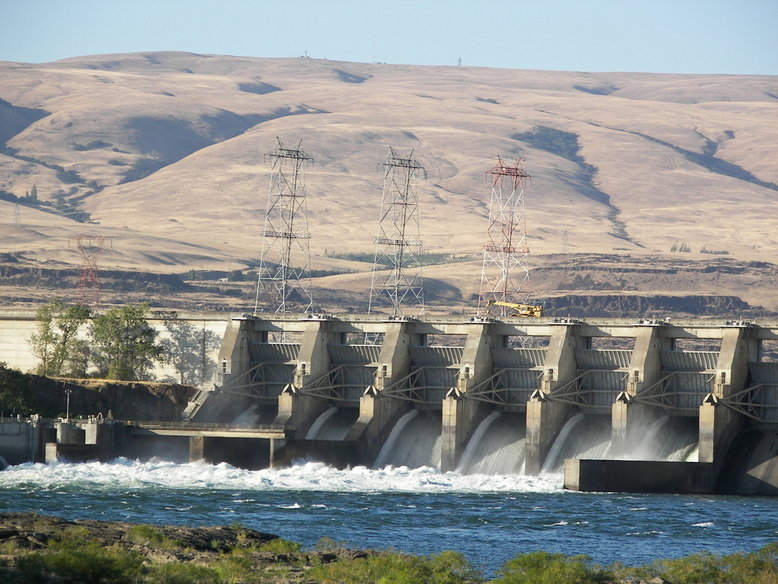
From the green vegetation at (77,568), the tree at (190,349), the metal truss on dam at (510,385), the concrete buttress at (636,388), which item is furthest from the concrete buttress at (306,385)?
the green vegetation at (77,568)

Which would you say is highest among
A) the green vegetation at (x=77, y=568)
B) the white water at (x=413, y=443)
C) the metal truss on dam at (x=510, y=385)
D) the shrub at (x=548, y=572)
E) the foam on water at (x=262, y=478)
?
the metal truss on dam at (x=510, y=385)

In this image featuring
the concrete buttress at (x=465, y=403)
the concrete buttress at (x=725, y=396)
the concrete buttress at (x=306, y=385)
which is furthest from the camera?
the concrete buttress at (x=306, y=385)

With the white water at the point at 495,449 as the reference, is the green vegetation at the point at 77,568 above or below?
above

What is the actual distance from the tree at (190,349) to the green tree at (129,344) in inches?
44.5

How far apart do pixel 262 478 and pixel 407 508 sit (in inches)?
599

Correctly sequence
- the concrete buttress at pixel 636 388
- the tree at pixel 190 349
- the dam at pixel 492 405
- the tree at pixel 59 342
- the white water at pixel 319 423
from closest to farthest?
the dam at pixel 492 405
the concrete buttress at pixel 636 388
the white water at pixel 319 423
the tree at pixel 190 349
the tree at pixel 59 342

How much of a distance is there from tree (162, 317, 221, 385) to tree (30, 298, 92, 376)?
7850mm

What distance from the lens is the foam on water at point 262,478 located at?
91.9m

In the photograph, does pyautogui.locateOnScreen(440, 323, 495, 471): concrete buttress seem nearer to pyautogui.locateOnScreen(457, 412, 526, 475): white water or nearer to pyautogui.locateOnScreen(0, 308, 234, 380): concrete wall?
pyautogui.locateOnScreen(457, 412, 526, 475): white water

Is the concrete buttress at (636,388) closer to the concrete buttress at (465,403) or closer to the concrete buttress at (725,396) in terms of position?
the concrete buttress at (725,396)

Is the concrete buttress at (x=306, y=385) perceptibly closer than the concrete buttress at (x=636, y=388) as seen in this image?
No

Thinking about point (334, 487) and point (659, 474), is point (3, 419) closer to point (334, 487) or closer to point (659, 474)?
point (334, 487)

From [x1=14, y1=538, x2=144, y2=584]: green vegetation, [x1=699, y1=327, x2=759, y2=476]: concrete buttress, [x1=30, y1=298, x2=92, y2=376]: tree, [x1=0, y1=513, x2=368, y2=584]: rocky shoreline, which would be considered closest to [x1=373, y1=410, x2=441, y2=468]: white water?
[x1=699, y1=327, x2=759, y2=476]: concrete buttress

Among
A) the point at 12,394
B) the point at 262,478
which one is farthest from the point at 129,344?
the point at 262,478
